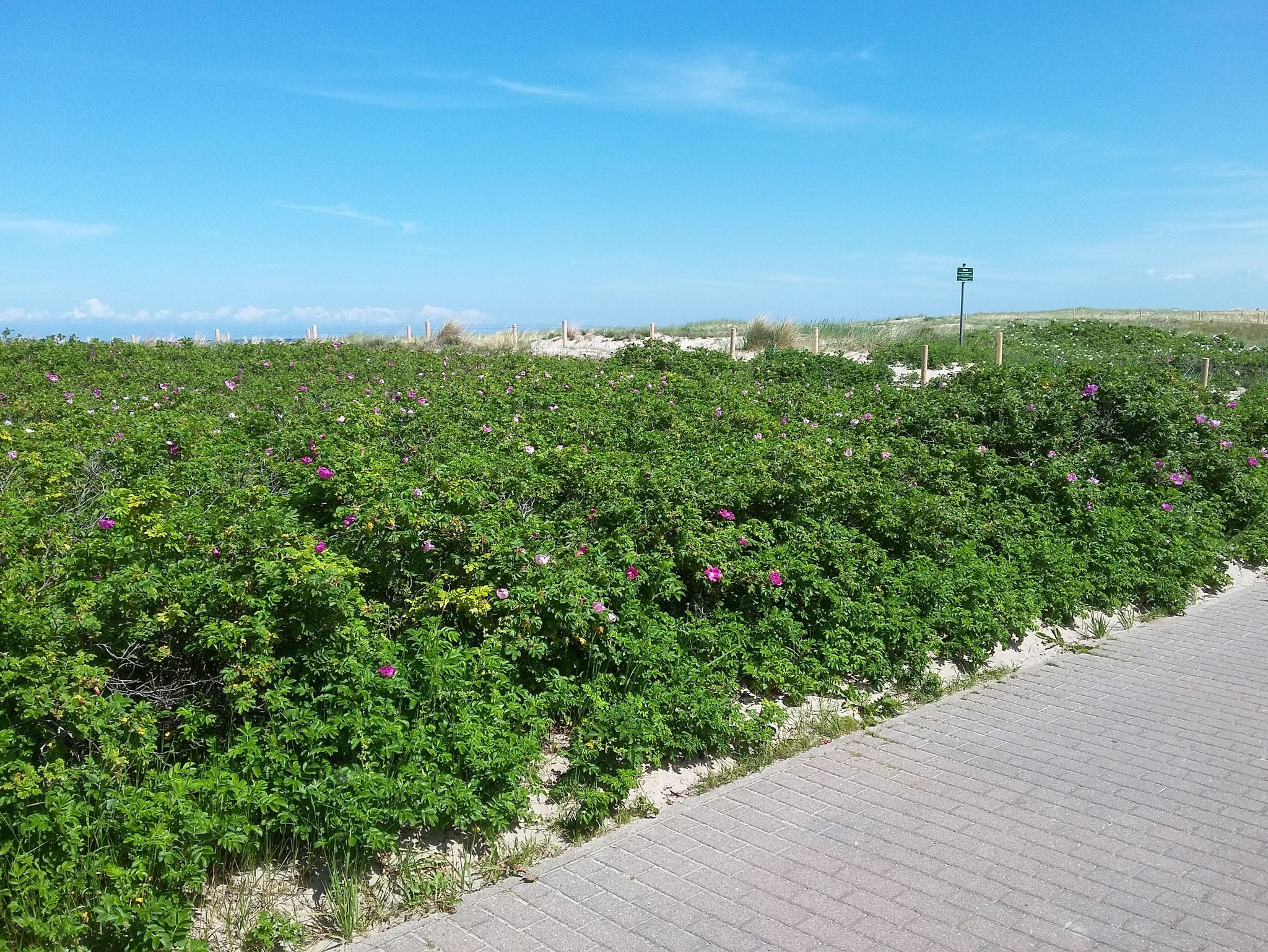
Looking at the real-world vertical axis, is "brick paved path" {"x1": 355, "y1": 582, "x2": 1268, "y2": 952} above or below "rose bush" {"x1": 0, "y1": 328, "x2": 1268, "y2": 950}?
below

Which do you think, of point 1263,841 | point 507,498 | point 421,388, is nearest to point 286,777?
point 507,498

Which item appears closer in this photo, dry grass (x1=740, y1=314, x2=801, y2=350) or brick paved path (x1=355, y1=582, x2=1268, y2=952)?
brick paved path (x1=355, y1=582, x2=1268, y2=952)

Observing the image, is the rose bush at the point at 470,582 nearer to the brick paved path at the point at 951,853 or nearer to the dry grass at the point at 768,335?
the brick paved path at the point at 951,853

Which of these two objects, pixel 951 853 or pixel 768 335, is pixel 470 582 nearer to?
pixel 951 853

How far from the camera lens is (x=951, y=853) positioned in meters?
3.83

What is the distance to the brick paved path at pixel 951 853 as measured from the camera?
130 inches

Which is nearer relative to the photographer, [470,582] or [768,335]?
Answer: [470,582]

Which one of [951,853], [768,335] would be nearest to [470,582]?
[951,853]

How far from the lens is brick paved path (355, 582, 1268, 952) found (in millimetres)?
3303

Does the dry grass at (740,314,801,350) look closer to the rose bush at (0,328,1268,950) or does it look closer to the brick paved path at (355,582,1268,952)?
the rose bush at (0,328,1268,950)

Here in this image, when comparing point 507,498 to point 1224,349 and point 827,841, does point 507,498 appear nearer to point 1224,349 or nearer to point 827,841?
point 827,841

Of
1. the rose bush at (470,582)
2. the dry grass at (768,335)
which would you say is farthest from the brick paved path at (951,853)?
the dry grass at (768,335)

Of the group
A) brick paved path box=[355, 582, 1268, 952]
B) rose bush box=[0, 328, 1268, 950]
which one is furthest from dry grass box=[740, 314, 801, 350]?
brick paved path box=[355, 582, 1268, 952]

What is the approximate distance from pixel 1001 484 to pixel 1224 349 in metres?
25.4
